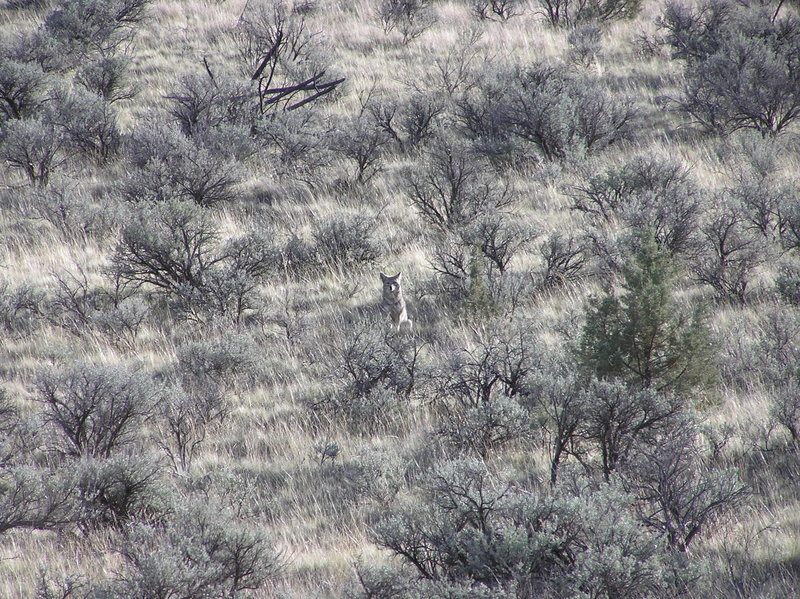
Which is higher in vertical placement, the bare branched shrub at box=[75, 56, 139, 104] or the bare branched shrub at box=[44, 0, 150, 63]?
the bare branched shrub at box=[44, 0, 150, 63]

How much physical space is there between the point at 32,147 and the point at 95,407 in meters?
9.24

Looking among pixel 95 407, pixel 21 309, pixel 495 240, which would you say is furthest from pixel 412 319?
pixel 21 309

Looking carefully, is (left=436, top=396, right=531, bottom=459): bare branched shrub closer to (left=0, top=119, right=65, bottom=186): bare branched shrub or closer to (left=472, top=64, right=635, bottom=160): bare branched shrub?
(left=472, top=64, right=635, bottom=160): bare branched shrub

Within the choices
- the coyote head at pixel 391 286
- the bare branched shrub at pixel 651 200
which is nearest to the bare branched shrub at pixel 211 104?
the coyote head at pixel 391 286

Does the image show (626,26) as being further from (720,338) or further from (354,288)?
(720,338)

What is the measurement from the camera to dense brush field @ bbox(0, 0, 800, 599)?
4.13 metres

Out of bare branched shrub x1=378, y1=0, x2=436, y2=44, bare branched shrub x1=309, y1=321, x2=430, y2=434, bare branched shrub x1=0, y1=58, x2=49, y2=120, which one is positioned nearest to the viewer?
bare branched shrub x1=309, y1=321, x2=430, y2=434

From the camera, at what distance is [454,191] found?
36.3 ft

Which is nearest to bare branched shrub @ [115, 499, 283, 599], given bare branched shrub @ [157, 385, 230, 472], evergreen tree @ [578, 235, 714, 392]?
bare branched shrub @ [157, 385, 230, 472]

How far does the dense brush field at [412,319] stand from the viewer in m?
4.13

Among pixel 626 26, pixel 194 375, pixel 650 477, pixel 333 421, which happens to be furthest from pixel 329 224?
pixel 626 26

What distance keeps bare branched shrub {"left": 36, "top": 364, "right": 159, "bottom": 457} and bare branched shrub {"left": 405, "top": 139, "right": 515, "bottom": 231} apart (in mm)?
5864

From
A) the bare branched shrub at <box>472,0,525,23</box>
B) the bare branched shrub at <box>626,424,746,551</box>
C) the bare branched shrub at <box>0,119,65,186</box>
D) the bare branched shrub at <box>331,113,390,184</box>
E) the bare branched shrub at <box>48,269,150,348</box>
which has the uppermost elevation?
the bare branched shrub at <box>472,0,525,23</box>

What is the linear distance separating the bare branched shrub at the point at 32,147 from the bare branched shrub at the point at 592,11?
15.3 metres
